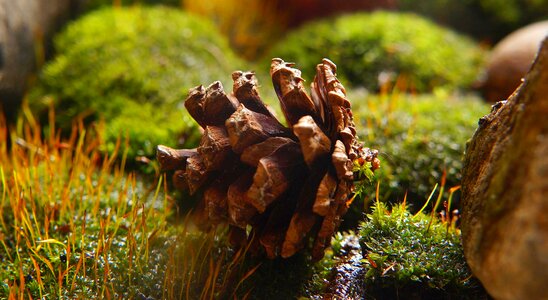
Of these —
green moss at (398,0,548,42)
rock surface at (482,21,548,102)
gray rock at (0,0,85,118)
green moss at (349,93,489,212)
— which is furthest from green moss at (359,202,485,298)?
green moss at (398,0,548,42)

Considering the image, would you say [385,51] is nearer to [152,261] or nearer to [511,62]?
[511,62]

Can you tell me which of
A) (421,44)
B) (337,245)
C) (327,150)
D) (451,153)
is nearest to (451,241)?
(337,245)

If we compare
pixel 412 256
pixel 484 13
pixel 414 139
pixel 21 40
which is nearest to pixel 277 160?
pixel 412 256

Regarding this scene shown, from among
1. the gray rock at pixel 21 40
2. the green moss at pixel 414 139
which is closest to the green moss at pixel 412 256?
the green moss at pixel 414 139

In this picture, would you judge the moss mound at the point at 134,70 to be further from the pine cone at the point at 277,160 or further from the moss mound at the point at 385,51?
the pine cone at the point at 277,160

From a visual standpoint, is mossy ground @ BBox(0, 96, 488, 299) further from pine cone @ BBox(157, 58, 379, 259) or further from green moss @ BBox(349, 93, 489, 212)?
green moss @ BBox(349, 93, 489, 212)

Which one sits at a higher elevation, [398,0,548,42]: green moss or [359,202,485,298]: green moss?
[398,0,548,42]: green moss

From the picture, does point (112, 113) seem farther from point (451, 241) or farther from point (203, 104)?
point (451, 241)
